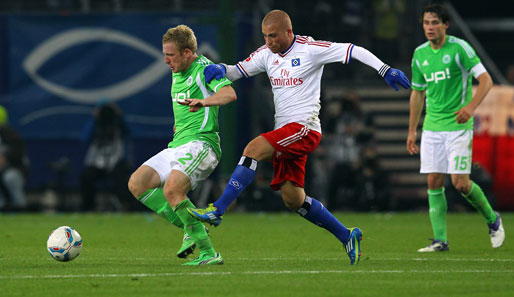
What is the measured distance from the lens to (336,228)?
30.0 ft

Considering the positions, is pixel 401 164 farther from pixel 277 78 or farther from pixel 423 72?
pixel 277 78

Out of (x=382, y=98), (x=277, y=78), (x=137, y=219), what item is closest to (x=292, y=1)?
(x=382, y=98)

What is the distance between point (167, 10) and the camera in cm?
2000

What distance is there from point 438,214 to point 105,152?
867cm

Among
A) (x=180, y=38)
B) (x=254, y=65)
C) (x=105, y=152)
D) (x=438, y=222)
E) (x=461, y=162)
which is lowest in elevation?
(x=105, y=152)

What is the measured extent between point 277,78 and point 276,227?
5749 millimetres

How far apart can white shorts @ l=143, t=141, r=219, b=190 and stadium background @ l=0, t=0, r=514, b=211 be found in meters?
9.31

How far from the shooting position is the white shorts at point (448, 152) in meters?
10.6

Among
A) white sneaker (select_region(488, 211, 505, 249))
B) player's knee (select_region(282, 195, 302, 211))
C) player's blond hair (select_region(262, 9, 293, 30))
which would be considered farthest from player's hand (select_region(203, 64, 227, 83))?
white sneaker (select_region(488, 211, 505, 249))

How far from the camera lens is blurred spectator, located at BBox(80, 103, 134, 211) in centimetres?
1809

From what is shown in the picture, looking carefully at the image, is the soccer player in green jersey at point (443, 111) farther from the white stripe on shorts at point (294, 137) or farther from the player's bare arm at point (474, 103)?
the white stripe on shorts at point (294, 137)

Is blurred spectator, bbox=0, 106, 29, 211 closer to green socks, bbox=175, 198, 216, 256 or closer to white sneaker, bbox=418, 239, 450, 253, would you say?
white sneaker, bbox=418, 239, 450, 253

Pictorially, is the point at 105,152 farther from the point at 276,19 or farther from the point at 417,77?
the point at 276,19

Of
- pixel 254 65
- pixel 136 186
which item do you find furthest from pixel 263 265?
pixel 254 65
